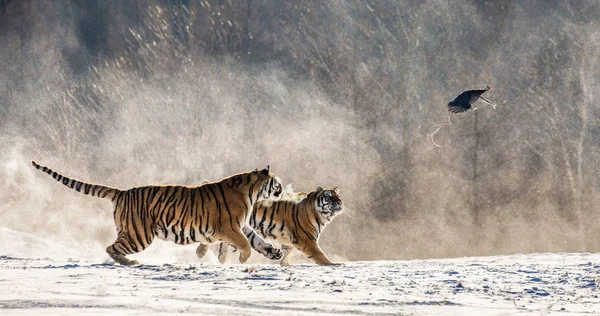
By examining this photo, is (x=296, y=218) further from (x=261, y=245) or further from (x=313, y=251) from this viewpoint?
(x=261, y=245)

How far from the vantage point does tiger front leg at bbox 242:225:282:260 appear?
14.1 metres

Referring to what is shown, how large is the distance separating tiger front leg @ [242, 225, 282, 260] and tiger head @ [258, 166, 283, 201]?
483mm

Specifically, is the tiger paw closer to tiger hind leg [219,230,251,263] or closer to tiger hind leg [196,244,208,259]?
tiger hind leg [219,230,251,263]

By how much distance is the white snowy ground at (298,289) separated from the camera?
29.4 ft

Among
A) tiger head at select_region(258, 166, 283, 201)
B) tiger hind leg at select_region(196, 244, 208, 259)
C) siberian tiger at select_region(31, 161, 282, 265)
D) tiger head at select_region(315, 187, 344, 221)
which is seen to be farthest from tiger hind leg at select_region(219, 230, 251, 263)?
tiger head at select_region(315, 187, 344, 221)

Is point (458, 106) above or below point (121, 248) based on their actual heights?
above

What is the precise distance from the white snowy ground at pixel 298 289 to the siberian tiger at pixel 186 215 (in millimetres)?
725

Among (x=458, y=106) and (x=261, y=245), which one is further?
(x=458, y=106)

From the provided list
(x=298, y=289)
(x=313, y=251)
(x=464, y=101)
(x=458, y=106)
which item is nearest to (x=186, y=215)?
(x=313, y=251)

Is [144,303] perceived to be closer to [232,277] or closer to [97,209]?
[232,277]

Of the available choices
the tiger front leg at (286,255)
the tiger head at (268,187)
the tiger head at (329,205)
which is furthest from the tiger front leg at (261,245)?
the tiger head at (329,205)

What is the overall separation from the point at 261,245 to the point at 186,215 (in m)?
1.12

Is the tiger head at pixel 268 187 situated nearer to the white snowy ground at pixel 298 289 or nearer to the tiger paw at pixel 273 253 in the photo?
the tiger paw at pixel 273 253

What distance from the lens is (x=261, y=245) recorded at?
14.3 m
